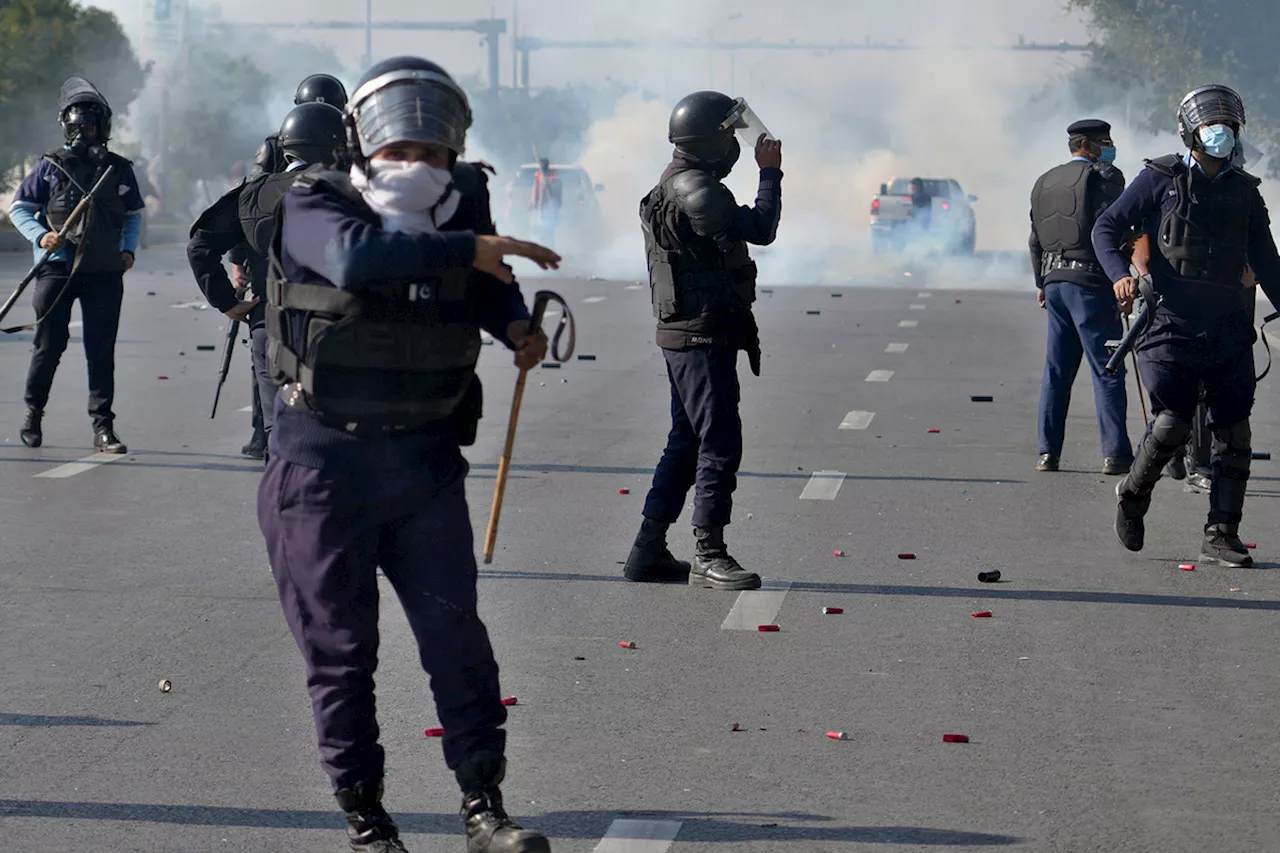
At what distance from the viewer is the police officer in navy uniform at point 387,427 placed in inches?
167

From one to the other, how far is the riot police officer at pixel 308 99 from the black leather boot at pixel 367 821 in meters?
5.03

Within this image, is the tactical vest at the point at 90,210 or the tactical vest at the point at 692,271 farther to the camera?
the tactical vest at the point at 90,210

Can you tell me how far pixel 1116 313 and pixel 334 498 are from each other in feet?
23.3

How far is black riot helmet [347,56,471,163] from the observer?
166 inches

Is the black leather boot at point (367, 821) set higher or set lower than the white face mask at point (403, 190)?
lower

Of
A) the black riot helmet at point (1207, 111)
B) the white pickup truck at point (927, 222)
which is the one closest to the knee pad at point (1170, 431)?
the black riot helmet at point (1207, 111)

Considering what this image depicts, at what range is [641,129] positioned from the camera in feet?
234

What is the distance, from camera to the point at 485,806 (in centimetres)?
439

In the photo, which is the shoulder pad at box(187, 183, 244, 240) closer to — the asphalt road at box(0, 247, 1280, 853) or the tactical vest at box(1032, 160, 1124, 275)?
the asphalt road at box(0, 247, 1280, 853)

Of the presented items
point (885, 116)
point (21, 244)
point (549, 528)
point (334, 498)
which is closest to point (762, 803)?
point (334, 498)

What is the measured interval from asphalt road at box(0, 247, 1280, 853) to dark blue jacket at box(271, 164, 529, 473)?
927 millimetres

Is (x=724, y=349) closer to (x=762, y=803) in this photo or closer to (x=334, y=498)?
(x=762, y=803)

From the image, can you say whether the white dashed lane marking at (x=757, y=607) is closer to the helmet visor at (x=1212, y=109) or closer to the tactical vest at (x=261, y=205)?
the tactical vest at (x=261, y=205)

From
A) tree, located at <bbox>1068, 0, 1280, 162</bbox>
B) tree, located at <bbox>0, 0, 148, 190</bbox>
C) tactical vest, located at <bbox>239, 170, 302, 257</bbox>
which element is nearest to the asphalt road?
tactical vest, located at <bbox>239, 170, 302, 257</bbox>
